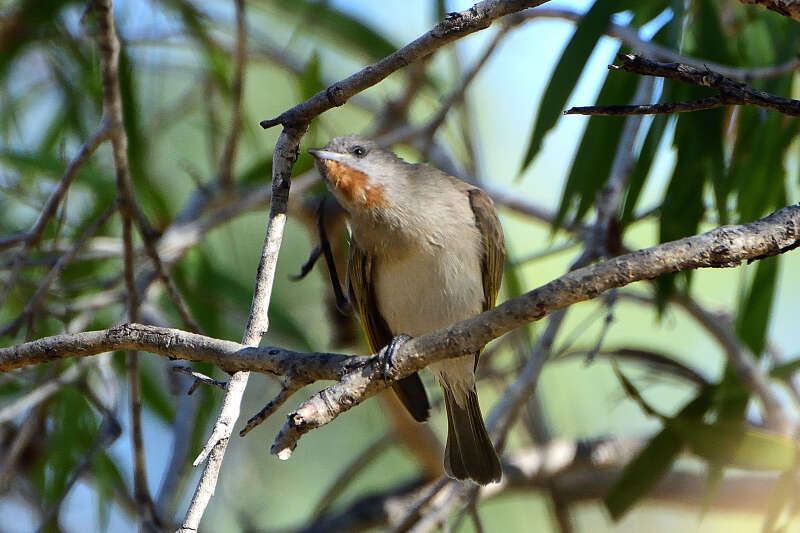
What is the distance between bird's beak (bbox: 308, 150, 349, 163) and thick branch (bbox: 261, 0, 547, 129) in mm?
1064

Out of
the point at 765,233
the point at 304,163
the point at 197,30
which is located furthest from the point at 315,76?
the point at 765,233

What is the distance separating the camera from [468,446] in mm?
3498

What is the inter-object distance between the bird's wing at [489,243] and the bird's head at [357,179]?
303 mm

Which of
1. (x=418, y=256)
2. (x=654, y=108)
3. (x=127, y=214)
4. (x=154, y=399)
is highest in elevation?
(x=654, y=108)

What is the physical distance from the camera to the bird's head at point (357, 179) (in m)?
3.23

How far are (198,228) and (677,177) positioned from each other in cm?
215

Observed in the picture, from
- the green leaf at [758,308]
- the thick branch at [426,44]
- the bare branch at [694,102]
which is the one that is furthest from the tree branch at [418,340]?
the green leaf at [758,308]

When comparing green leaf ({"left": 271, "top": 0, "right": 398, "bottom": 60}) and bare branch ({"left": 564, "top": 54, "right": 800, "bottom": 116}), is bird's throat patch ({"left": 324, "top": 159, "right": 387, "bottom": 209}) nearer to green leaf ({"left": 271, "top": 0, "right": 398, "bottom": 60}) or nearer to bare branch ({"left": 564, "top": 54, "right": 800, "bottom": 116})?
bare branch ({"left": 564, "top": 54, "right": 800, "bottom": 116})

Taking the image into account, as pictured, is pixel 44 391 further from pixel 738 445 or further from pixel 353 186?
pixel 738 445

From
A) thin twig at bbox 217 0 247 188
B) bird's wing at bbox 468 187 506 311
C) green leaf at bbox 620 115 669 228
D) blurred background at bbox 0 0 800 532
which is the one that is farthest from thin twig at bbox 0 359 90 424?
green leaf at bbox 620 115 669 228

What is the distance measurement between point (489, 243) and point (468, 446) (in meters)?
0.77

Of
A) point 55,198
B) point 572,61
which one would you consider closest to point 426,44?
point 572,61

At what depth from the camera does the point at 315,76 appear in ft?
13.2

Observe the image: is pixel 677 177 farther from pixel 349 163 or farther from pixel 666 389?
pixel 666 389
